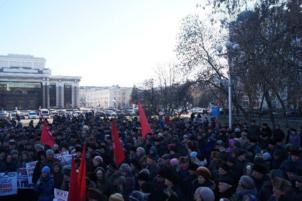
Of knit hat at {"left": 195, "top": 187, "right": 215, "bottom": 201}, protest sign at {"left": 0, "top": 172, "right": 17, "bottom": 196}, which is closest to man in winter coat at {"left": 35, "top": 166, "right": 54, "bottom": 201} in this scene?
protest sign at {"left": 0, "top": 172, "right": 17, "bottom": 196}

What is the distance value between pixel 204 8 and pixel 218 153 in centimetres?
1414

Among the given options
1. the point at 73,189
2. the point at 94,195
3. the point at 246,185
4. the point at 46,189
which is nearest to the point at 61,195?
the point at 73,189

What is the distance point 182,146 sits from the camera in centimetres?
1442

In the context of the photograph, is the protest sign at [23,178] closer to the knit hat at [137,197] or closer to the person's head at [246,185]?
the knit hat at [137,197]

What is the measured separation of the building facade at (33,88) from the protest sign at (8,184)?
118m

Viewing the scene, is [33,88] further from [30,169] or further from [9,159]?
[30,169]

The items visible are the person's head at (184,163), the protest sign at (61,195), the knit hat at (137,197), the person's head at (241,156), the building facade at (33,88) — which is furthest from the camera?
the building facade at (33,88)

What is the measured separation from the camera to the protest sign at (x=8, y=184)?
1220 cm

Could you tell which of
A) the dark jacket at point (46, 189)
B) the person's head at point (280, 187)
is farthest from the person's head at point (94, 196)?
the dark jacket at point (46, 189)

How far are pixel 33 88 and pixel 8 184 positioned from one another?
14421 cm

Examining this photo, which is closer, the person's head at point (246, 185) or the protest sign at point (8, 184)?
the person's head at point (246, 185)

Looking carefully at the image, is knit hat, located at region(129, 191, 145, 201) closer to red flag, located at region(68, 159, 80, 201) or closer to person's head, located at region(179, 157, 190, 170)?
red flag, located at region(68, 159, 80, 201)

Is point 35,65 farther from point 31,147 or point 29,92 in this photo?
point 31,147

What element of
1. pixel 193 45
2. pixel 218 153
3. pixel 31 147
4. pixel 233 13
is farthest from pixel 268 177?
pixel 193 45
